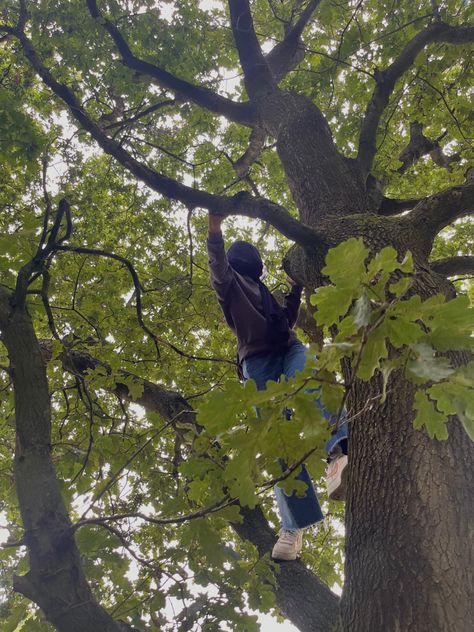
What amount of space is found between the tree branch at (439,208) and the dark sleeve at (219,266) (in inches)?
45.5

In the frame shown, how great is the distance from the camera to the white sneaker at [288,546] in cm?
295

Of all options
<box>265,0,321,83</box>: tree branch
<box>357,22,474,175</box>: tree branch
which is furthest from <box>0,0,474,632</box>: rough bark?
<box>265,0,321,83</box>: tree branch

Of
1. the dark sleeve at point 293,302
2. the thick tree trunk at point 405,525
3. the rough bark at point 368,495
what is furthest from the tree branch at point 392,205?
the thick tree trunk at point 405,525

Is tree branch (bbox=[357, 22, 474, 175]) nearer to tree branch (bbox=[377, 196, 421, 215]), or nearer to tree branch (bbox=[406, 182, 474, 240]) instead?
tree branch (bbox=[377, 196, 421, 215])

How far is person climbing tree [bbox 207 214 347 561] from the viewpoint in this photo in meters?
2.69

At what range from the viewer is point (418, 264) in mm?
2730

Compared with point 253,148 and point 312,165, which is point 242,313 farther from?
point 253,148

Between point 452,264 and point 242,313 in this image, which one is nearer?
point 242,313

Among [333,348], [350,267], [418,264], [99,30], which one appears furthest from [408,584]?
[99,30]

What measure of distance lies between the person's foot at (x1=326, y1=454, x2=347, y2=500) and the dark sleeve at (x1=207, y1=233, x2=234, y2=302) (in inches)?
49.3

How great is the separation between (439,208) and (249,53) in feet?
9.95

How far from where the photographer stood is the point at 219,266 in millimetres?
3004

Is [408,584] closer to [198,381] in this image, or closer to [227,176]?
[198,381]

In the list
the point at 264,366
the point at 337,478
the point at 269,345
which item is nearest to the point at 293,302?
the point at 269,345
